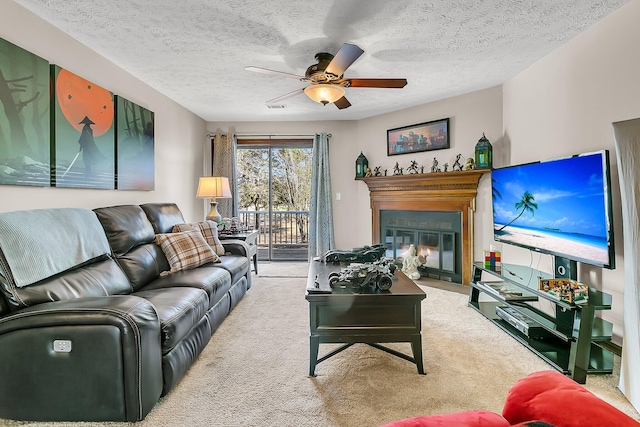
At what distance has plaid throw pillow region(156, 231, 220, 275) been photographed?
9.57 feet

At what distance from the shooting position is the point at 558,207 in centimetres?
241

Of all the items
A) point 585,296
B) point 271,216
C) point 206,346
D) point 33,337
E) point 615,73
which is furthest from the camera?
point 271,216

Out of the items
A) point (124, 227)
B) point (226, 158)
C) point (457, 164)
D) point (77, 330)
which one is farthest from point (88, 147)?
point (457, 164)

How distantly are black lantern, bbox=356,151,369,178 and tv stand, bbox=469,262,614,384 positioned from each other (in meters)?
2.39

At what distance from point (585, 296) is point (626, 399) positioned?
0.56 meters

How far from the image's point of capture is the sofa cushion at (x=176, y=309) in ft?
5.88

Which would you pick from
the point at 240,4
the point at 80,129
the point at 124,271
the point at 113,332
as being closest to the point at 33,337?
the point at 113,332

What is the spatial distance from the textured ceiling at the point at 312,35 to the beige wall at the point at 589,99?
13 cm

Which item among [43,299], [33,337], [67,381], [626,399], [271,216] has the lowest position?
[626,399]

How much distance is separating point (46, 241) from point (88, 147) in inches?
45.1

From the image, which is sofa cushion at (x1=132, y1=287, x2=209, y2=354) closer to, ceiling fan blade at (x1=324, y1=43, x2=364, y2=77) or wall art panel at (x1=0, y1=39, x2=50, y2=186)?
wall art panel at (x1=0, y1=39, x2=50, y2=186)

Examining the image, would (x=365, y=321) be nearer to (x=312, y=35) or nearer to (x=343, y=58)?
(x=343, y=58)

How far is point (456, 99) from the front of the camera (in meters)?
4.11

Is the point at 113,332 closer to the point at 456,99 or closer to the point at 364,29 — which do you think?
the point at 364,29
